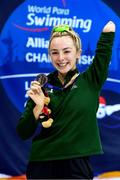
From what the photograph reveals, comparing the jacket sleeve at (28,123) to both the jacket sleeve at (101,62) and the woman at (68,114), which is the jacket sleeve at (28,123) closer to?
the woman at (68,114)

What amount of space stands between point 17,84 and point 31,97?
4.41 ft

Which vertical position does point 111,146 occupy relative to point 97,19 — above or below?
below

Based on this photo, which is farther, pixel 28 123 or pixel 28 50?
pixel 28 50

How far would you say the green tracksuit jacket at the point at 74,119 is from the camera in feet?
4.30

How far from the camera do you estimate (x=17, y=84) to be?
2.68 m

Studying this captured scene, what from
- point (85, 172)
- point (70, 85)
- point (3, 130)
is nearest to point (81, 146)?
point (85, 172)

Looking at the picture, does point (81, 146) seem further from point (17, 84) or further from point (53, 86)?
point (17, 84)

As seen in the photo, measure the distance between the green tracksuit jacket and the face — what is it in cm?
4

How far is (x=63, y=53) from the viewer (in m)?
1.36

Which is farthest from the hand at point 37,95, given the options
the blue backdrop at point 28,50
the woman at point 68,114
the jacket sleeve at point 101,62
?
the blue backdrop at point 28,50

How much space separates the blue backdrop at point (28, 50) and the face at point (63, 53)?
130cm

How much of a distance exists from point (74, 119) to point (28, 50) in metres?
1.40

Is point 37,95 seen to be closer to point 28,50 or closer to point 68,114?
point 68,114

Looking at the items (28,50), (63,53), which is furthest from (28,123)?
(28,50)
